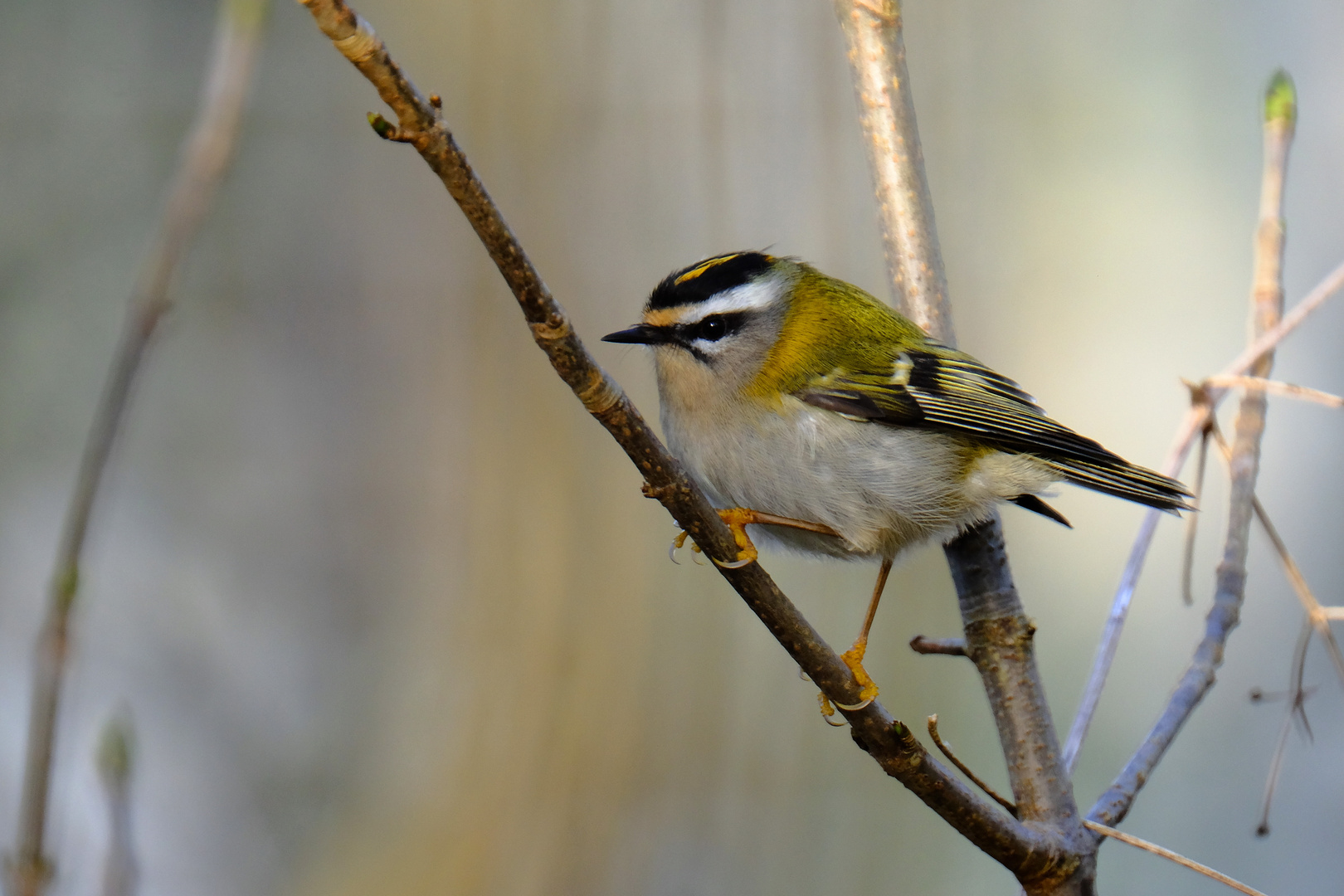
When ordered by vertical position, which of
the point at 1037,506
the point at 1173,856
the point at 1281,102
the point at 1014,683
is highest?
the point at 1281,102

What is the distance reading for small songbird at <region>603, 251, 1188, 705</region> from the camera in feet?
5.04

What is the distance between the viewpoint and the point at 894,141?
156cm

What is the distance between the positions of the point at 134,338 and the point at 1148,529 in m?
1.27

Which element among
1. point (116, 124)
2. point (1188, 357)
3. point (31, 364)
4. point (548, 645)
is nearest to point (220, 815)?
point (548, 645)

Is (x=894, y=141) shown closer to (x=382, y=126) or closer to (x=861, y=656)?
(x=861, y=656)

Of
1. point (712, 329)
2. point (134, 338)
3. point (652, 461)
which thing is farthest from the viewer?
point (712, 329)

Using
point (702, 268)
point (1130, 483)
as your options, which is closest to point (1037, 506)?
point (1130, 483)

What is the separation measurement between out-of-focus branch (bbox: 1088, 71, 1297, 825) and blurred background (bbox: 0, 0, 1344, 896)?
1072 millimetres

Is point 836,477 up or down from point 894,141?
down

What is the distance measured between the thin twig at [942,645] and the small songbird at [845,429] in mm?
154

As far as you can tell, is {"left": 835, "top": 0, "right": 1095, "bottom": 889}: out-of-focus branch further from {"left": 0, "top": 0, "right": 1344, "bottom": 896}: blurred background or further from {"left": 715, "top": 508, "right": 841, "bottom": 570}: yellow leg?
{"left": 0, "top": 0, "right": 1344, "bottom": 896}: blurred background

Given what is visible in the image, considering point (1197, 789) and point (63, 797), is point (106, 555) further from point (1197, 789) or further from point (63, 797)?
point (1197, 789)

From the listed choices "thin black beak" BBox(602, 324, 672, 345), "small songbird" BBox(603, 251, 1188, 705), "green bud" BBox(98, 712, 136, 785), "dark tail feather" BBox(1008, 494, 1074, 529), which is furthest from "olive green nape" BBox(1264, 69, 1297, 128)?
"green bud" BBox(98, 712, 136, 785)

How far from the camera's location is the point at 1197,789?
2748mm
